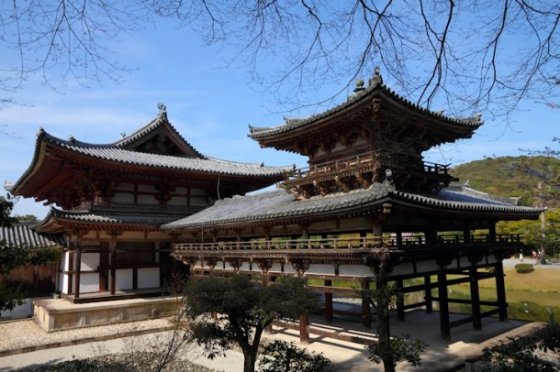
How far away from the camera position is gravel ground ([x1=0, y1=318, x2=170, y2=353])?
13.4 meters

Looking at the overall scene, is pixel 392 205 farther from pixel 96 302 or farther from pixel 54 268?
pixel 54 268

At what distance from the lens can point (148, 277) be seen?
1931 cm

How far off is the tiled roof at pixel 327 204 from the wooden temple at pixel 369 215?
50mm

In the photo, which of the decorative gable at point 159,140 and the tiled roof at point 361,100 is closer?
the tiled roof at point 361,100

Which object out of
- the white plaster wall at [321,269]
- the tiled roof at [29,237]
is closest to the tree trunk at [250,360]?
the white plaster wall at [321,269]

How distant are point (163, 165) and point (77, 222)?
462 cm

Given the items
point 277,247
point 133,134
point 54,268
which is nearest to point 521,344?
point 277,247

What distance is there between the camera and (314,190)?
14.1 metres

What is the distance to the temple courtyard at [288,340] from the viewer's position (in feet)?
33.9

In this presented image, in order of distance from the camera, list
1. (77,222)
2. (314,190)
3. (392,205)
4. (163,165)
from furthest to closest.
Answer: (163,165) < (77,222) < (314,190) < (392,205)

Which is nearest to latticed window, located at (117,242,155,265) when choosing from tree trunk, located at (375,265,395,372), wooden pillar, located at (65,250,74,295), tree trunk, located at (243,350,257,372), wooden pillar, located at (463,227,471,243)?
wooden pillar, located at (65,250,74,295)

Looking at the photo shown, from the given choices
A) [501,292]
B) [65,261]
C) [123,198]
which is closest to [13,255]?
[123,198]

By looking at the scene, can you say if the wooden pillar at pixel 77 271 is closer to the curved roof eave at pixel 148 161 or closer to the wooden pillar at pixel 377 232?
the curved roof eave at pixel 148 161

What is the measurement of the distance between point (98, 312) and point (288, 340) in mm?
8543
